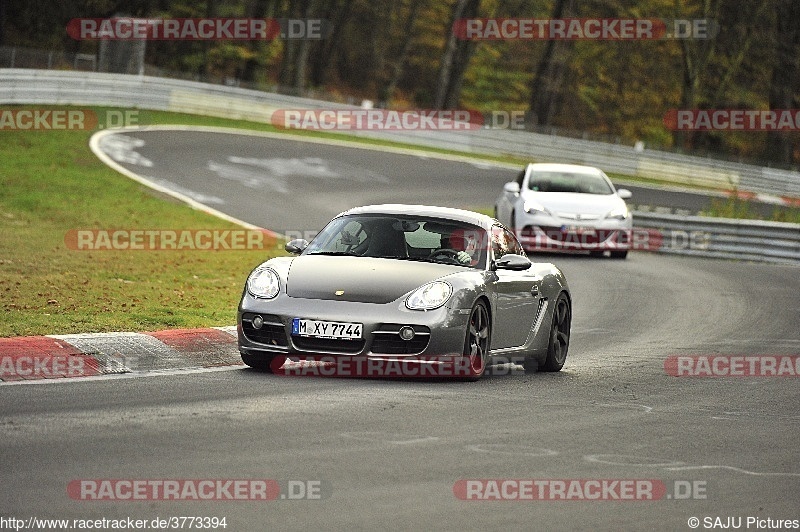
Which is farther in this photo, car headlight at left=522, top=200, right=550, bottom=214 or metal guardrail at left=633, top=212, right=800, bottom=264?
metal guardrail at left=633, top=212, right=800, bottom=264

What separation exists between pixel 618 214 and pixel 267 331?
15.1 m

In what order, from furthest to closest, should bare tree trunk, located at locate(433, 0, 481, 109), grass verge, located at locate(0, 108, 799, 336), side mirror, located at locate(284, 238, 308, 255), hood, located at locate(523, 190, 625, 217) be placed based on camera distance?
bare tree trunk, located at locate(433, 0, 481, 109) → hood, located at locate(523, 190, 625, 217) → grass verge, located at locate(0, 108, 799, 336) → side mirror, located at locate(284, 238, 308, 255)

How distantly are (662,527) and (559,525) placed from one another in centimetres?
45

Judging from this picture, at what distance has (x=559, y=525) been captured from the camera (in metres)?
6.32

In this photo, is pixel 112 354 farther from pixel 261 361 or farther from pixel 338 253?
pixel 338 253

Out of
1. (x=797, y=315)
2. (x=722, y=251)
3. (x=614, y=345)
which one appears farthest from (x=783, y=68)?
(x=614, y=345)

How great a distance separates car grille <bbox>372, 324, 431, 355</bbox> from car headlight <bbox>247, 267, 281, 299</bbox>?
0.86 m

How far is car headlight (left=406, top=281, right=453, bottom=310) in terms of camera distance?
10742mm

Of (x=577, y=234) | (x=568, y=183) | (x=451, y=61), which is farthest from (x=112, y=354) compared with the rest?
(x=451, y=61)

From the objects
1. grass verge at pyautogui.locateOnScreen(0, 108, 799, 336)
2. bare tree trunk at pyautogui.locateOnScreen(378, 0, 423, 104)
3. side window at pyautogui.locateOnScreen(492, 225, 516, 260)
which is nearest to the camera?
side window at pyautogui.locateOnScreen(492, 225, 516, 260)

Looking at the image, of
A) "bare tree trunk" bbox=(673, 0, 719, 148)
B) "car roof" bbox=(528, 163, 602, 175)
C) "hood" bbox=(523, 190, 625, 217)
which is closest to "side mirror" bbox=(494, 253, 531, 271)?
"hood" bbox=(523, 190, 625, 217)

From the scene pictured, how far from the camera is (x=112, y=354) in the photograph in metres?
11.1

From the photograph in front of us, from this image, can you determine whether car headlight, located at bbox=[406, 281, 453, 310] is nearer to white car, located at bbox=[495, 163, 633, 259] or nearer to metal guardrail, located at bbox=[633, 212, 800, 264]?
white car, located at bbox=[495, 163, 633, 259]

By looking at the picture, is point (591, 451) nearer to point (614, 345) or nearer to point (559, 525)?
point (559, 525)
